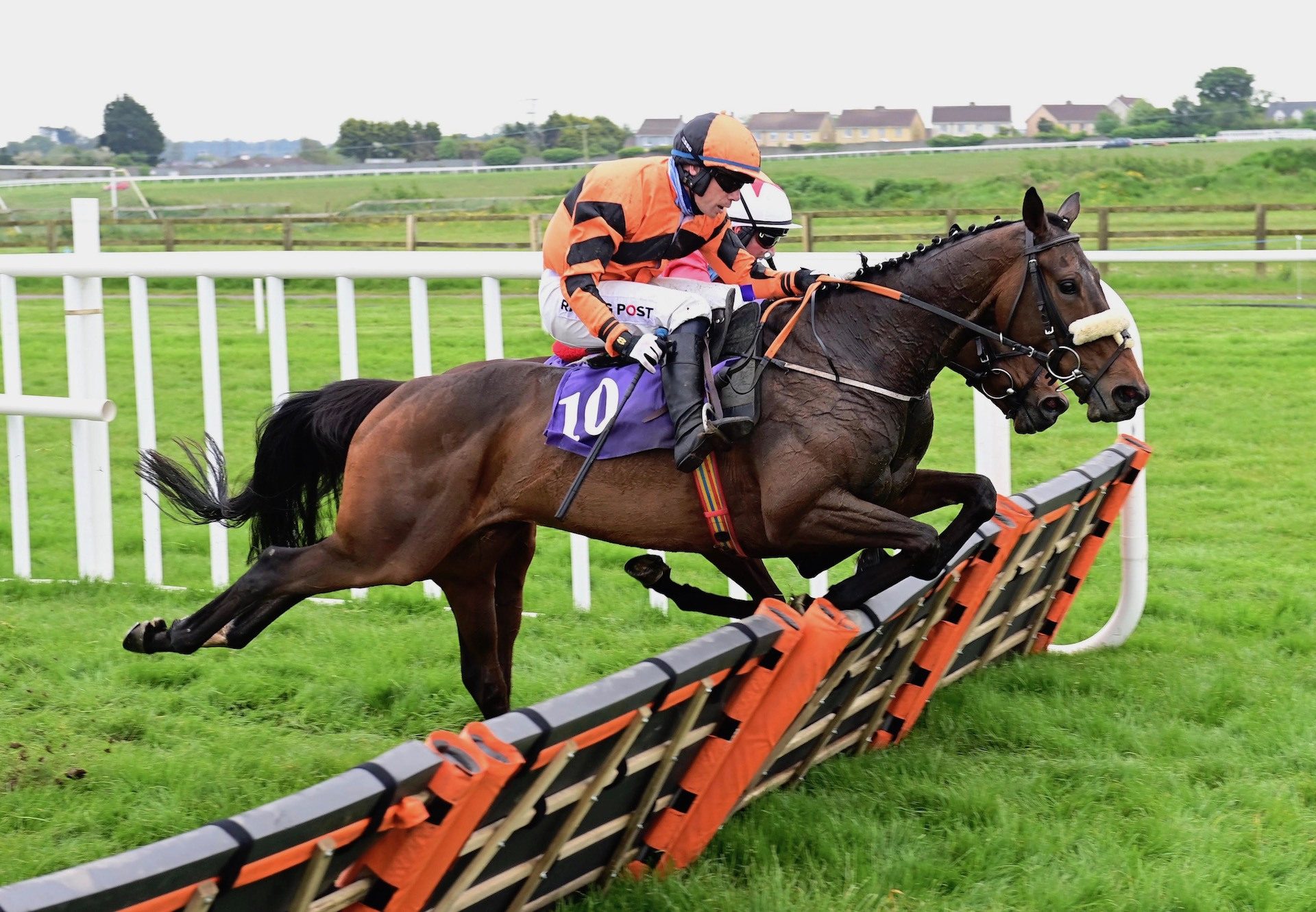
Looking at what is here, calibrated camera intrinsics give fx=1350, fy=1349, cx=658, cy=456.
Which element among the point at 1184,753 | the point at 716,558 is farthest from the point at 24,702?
the point at 1184,753

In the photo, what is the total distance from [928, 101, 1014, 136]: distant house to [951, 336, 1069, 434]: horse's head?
5244cm

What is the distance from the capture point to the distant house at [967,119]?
178ft

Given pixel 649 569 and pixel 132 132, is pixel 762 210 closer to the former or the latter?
pixel 649 569

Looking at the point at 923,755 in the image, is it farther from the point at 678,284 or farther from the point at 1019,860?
the point at 678,284

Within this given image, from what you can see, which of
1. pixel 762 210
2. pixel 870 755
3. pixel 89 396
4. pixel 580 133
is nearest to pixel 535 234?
pixel 89 396

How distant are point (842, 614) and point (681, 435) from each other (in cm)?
65

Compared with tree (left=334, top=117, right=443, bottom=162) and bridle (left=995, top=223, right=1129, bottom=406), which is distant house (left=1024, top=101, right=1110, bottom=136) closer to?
tree (left=334, top=117, right=443, bottom=162)

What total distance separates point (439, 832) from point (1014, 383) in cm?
202

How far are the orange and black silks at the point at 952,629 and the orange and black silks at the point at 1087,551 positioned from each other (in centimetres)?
86

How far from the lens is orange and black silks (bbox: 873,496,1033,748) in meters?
3.72

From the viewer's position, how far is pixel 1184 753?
3727mm

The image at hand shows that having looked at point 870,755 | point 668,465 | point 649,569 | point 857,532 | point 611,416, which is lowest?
point 870,755

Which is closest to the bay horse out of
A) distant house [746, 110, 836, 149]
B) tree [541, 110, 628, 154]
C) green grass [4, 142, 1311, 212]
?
green grass [4, 142, 1311, 212]

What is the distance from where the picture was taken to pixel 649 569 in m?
3.97
